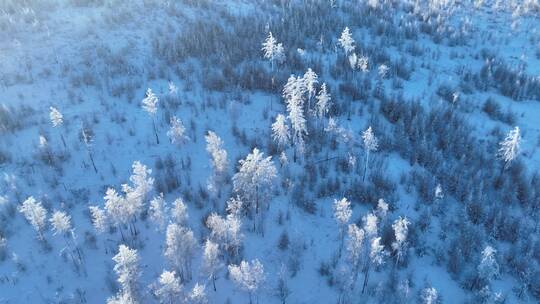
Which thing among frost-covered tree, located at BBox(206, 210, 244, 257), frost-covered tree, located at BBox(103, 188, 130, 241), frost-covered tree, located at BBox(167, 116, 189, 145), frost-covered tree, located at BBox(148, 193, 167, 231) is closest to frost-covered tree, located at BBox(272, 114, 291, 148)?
frost-covered tree, located at BBox(167, 116, 189, 145)

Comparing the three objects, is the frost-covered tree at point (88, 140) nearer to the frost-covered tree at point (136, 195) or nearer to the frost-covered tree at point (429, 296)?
the frost-covered tree at point (136, 195)

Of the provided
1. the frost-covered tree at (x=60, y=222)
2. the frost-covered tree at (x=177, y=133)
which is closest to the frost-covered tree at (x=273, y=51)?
the frost-covered tree at (x=177, y=133)

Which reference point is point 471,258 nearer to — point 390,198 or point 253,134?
point 390,198

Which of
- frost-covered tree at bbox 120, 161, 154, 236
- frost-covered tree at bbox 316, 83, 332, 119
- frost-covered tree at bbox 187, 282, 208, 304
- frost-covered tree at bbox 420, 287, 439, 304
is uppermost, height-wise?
frost-covered tree at bbox 316, 83, 332, 119

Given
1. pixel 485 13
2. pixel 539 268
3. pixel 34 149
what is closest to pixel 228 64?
pixel 34 149

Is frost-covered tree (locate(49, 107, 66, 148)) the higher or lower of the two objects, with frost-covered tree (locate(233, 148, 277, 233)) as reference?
higher

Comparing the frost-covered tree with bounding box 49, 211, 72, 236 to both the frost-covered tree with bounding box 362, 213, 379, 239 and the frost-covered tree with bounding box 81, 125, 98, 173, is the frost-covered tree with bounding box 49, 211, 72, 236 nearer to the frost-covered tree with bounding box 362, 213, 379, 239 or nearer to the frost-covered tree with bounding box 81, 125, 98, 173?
the frost-covered tree with bounding box 81, 125, 98, 173
